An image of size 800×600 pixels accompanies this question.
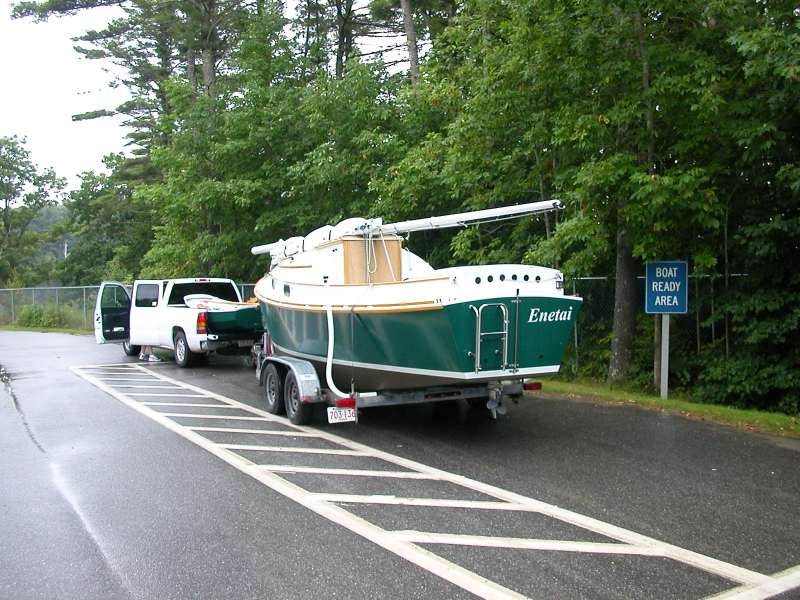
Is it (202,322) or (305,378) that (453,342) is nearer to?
(305,378)

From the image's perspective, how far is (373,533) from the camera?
17.1 feet

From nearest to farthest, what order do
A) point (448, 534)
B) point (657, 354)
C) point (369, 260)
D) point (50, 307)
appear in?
point (448, 534)
point (369, 260)
point (657, 354)
point (50, 307)

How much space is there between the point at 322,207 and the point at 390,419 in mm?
9828

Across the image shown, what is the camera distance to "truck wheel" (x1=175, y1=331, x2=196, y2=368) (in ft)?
50.8

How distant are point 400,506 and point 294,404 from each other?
12.0ft

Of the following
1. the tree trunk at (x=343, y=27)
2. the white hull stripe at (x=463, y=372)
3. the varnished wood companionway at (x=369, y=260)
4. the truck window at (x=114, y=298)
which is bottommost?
the white hull stripe at (x=463, y=372)

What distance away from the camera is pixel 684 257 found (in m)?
11.2

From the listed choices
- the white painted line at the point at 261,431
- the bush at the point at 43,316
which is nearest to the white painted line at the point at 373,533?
the white painted line at the point at 261,431

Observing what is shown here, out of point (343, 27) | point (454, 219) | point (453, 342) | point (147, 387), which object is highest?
point (343, 27)

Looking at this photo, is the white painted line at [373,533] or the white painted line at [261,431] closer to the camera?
the white painted line at [373,533]

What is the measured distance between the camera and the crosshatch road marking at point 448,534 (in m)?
4.37

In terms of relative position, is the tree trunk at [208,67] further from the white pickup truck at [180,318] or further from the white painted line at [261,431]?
the white painted line at [261,431]

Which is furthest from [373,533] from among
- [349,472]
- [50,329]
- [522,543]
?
[50,329]

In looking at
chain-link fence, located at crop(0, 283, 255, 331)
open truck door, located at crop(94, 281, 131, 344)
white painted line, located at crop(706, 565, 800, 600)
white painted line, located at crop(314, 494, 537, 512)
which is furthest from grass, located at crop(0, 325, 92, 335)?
white painted line, located at crop(706, 565, 800, 600)
